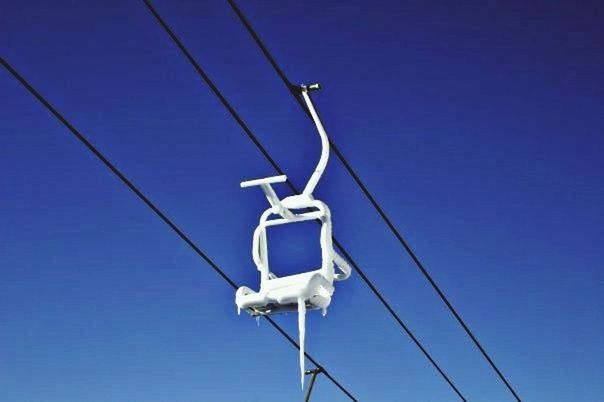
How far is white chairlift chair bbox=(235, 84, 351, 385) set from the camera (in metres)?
6.04

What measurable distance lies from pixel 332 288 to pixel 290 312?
0.34 meters

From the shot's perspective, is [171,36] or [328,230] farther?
[171,36]

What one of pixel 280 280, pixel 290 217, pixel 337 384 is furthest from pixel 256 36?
pixel 337 384

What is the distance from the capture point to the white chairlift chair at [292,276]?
6.04m

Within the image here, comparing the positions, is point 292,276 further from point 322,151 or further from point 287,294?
point 322,151

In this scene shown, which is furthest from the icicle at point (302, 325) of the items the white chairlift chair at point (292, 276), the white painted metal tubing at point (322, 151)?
the white painted metal tubing at point (322, 151)

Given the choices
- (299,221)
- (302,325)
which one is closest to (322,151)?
A: (299,221)

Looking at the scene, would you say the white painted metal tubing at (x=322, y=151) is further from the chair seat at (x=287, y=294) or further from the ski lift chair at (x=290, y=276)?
the chair seat at (x=287, y=294)

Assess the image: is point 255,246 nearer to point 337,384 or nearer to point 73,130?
point 73,130

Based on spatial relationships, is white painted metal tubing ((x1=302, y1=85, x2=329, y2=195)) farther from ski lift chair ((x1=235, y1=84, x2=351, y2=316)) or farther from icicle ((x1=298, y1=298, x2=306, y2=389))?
icicle ((x1=298, y1=298, x2=306, y2=389))

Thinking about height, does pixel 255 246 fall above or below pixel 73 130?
below

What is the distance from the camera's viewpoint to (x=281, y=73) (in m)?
7.23

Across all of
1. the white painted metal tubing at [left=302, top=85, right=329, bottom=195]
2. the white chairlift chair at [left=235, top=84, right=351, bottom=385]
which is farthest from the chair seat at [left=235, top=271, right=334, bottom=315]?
the white painted metal tubing at [left=302, top=85, right=329, bottom=195]

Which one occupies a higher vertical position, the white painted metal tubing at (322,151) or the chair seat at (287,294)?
the white painted metal tubing at (322,151)
